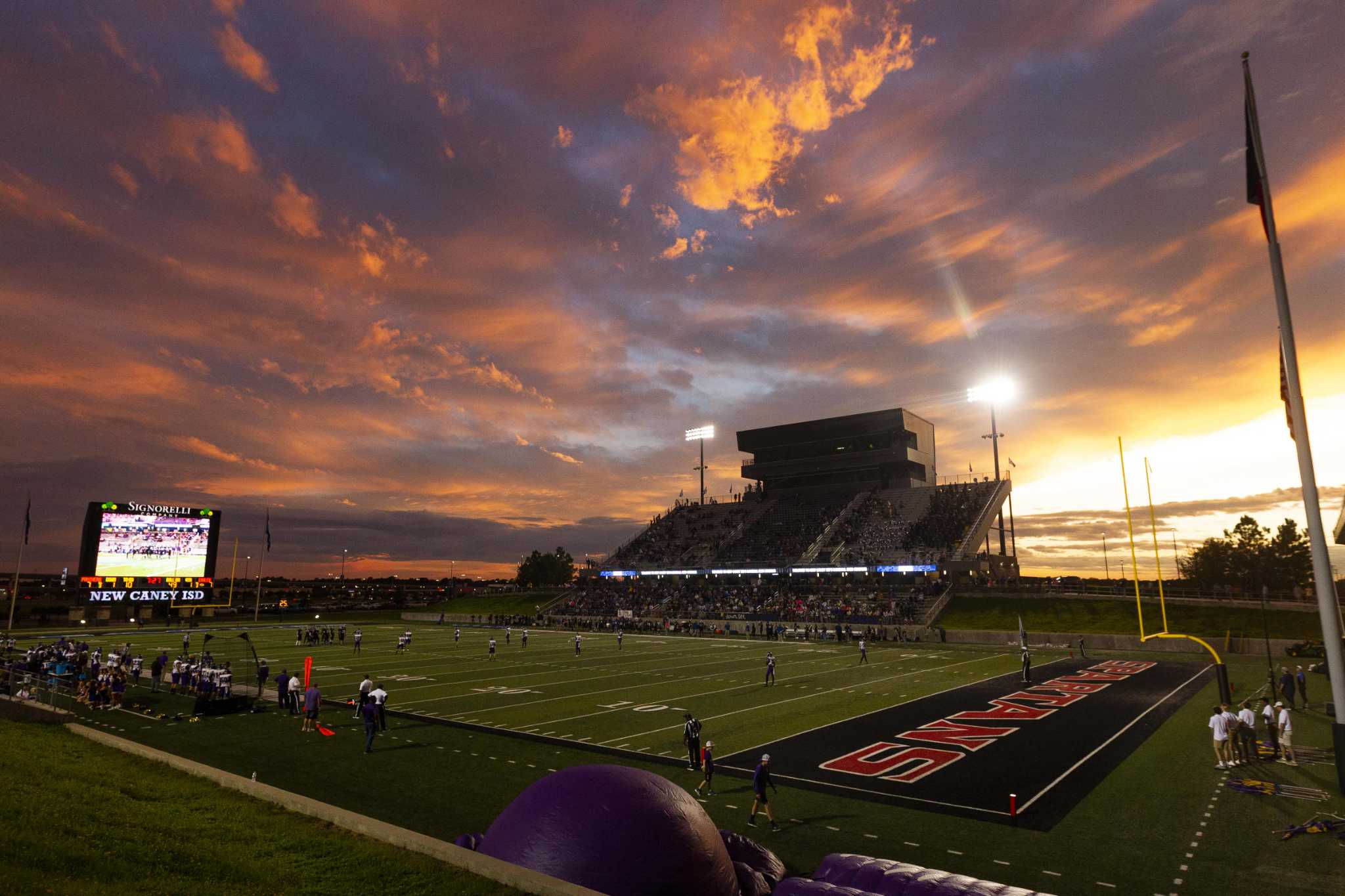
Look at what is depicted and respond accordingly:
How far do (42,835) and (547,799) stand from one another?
21.0 ft

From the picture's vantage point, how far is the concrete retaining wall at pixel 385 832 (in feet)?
19.7

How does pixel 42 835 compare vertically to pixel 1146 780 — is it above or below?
above

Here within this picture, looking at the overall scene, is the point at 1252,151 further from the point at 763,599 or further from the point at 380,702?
the point at 763,599

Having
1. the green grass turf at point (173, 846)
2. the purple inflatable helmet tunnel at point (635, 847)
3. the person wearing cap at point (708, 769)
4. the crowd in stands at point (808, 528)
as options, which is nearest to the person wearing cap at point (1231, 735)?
the person wearing cap at point (708, 769)

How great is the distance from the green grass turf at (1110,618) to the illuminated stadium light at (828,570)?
875cm

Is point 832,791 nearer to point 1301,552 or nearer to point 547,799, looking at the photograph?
point 547,799

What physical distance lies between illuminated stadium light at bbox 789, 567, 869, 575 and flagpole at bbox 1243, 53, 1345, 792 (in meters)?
52.4

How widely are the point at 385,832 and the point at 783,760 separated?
10488 mm

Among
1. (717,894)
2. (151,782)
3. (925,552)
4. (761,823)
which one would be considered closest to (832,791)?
(761,823)

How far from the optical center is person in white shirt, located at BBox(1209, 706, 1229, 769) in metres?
15.9

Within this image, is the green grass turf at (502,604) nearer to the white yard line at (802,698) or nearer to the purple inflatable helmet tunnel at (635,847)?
the white yard line at (802,698)

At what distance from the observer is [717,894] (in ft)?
20.0

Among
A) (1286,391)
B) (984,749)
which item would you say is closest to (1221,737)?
(984,749)

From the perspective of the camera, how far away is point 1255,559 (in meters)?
77.3
